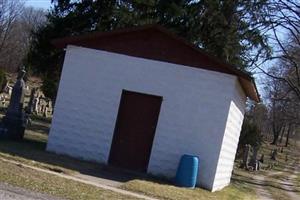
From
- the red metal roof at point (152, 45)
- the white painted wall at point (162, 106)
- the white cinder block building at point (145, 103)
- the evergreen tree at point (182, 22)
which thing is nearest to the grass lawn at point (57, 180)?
the white painted wall at point (162, 106)

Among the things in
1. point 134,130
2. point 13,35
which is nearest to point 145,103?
point 134,130

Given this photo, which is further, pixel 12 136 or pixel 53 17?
pixel 53 17

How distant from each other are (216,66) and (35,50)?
58.0 ft

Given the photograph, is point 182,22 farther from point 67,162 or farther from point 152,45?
point 67,162

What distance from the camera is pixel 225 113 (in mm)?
18469

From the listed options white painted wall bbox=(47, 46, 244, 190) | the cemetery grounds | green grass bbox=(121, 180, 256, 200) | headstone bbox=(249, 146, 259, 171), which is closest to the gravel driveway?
the cemetery grounds

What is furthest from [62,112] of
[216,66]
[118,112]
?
[216,66]

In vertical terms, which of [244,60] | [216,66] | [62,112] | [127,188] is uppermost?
[244,60]

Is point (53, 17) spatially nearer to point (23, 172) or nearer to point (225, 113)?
point (225, 113)

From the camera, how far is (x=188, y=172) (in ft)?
57.6

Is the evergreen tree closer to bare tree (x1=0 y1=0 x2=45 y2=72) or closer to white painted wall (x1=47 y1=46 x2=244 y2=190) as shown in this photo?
white painted wall (x1=47 y1=46 x2=244 y2=190)

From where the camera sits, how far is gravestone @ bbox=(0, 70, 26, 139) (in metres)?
20.2

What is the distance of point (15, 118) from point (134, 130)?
13.2 ft

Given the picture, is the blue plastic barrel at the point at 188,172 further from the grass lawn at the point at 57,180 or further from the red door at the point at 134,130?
the red door at the point at 134,130
